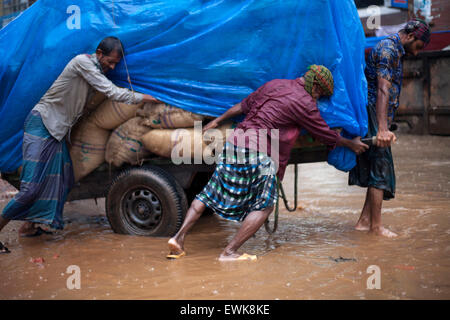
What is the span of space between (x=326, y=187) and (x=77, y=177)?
367 centimetres

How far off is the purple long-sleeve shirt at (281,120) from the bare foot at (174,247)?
2.89 feet

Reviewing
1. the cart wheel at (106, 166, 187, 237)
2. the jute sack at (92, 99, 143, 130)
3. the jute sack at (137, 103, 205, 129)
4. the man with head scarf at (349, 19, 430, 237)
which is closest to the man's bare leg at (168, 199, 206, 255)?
the cart wheel at (106, 166, 187, 237)

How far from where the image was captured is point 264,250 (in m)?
4.02

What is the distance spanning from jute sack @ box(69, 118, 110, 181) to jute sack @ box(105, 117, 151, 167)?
5.9 inches

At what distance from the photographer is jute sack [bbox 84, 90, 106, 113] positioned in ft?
14.7

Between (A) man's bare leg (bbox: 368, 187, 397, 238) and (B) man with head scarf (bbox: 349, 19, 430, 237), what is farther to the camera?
(A) man's bare leg (bbox: 368, 187, 397, 238)

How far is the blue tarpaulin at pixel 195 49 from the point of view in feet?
12.8

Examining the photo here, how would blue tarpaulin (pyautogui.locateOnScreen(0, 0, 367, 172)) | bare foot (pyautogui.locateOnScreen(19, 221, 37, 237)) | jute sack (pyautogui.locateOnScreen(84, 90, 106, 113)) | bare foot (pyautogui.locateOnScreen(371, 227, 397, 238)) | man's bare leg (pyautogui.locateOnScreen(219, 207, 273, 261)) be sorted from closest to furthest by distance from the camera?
man's bare leg (pyautogui.locateOnScreen(219, 207, 273, 261)), blue tarpaulin (pyautogui.locateOnScreen(0, 0, 367, 172)), bare foot (pyautogui.locateOnScreen(371, 227, 397, 238)), jute sack (pyautogui.locateOnScreen(84, 90, 106, 113)), bare foot (pyautogui.locateOnScreen(19, 221, 37, 237))

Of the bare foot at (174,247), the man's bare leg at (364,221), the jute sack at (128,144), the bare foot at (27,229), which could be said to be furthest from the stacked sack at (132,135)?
the man's bare leg at (364,221)

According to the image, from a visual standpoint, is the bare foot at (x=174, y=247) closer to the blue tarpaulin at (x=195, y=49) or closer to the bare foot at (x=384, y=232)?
the blue tarpaulin at (x=195, y=49)

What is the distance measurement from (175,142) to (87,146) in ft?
3.09

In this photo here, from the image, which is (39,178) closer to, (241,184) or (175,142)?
(175,142)

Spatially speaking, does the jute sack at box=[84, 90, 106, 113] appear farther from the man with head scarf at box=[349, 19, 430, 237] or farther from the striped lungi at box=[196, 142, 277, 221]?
the man with head scarf at box=[349, 19, 430, 237]

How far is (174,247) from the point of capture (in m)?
3.70
